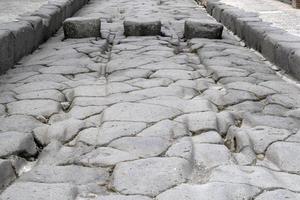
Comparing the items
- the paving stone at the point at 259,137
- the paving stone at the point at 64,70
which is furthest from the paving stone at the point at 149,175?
the paving stone at the point at 64,70

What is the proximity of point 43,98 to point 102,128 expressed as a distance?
91 centimetres

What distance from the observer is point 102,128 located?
3.32 meters

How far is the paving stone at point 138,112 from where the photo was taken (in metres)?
3.49

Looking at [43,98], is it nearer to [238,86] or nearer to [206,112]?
[206,112]

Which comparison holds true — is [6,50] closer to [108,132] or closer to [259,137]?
[108,132]

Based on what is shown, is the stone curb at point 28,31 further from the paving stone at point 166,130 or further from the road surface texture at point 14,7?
the paving stone at point 166,130

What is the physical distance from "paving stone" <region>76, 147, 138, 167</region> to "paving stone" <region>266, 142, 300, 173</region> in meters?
0.85

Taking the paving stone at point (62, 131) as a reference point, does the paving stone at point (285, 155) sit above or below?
above

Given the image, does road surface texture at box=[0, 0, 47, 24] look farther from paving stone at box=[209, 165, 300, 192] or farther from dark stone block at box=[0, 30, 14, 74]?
paving stone at box=[209, 165, 300, 192]

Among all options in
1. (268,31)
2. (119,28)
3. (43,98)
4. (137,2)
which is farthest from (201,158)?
(137,2)

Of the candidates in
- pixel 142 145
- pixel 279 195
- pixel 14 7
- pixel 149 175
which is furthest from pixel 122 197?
A: pixel 14 7

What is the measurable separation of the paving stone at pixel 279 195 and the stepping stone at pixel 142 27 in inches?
186

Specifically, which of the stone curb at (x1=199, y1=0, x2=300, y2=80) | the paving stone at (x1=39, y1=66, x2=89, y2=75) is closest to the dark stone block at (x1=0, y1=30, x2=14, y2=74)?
the paving stone at (x1=39, y1=66, x2=89, y2=75)

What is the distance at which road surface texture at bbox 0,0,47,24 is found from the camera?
6.69 meters
